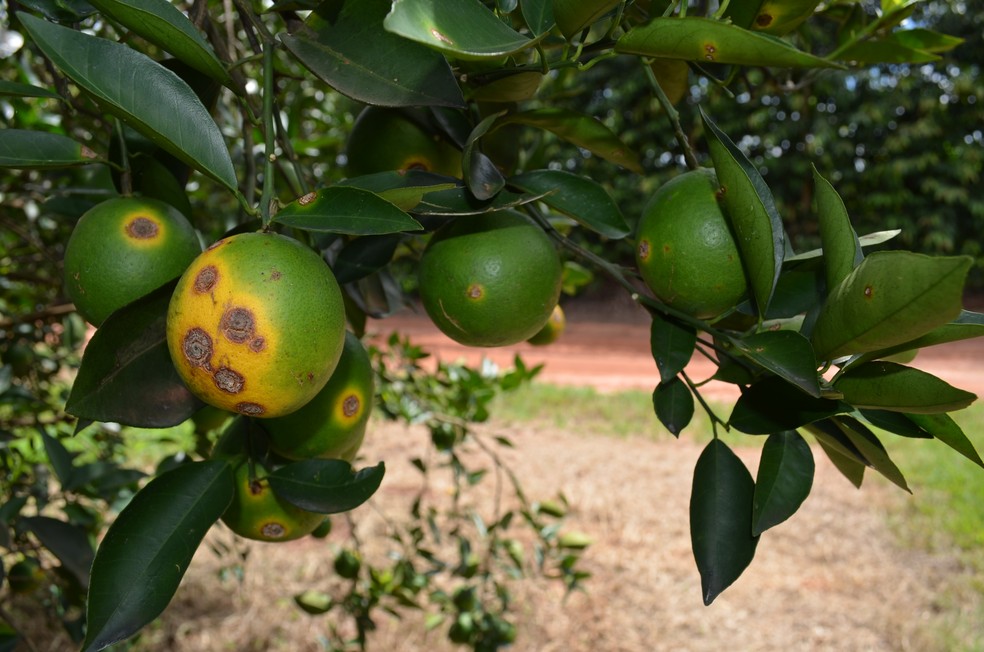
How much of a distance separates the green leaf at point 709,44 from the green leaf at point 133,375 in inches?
18.4

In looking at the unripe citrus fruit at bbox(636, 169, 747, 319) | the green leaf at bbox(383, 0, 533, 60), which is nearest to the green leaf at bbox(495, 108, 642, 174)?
the unripe citrus fruit at bbox(636, 169, 747, 319)

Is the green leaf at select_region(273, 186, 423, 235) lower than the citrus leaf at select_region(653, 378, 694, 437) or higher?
higher

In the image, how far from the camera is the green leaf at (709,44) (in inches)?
21.9

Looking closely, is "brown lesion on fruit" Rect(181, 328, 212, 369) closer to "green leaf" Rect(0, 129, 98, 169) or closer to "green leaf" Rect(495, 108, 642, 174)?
"green leaf" Rect(0, 129, 98, 169)

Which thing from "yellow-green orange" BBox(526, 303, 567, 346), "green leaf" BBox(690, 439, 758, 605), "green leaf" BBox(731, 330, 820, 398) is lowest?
"yellow-green orange" BBox(526, 303, 567, 346)

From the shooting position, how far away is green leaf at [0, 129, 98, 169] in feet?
2.15

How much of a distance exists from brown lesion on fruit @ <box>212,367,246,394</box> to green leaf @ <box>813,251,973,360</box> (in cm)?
47

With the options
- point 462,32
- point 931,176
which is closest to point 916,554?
point 462,32

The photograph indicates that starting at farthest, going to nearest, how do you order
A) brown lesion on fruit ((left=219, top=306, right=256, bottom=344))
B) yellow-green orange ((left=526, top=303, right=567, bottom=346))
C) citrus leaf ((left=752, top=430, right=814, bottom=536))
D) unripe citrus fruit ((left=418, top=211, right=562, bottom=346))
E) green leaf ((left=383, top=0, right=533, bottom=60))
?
yellow-green orange ((left=526, top=303, right=567, bottom=346)), unripe citrus fruit ((left=418, top=211, right=562, bottom=346)), citrus leaf ((left=752, top=430, right=814, bottom=536)), brown lesion on fruit ((left=219, top=306, right=256, bottom=344)), green leaf ((left=383, top=0, right=533, bottom=60))

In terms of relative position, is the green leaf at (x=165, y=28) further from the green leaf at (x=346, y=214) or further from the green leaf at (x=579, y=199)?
the green leaf at (x=579, y=199)

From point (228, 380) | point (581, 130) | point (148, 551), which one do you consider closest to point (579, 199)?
point (581, 130)

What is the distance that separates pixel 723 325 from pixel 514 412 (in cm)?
457

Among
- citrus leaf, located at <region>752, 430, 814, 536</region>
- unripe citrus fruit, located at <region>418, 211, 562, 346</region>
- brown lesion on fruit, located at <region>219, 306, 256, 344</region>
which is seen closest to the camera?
brown lesion on fruit, located at <region>219, 306, 256, 344</region>

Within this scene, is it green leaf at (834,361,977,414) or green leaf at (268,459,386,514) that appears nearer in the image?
green leaf at (834,361,977,414)
